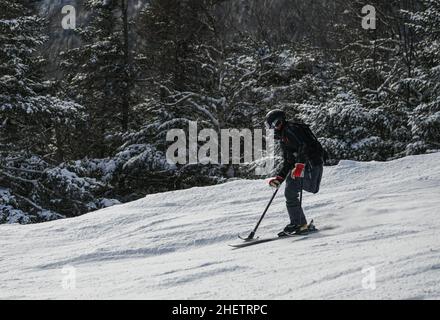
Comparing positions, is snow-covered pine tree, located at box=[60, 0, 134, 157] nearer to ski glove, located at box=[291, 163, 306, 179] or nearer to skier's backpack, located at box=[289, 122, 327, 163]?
skier's backpack, located at box=[289, 122, 327, 163]

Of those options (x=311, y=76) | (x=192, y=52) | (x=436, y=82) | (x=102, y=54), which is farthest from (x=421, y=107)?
(x=102, y=54)

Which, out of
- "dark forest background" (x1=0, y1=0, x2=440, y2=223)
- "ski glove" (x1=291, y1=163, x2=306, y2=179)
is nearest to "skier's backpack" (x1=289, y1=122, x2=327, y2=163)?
"ski glove" (x1=291, y1=163, x2=306, y2=179)

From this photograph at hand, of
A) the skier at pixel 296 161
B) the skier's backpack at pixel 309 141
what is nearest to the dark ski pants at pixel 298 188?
the skier at pixel 296 161

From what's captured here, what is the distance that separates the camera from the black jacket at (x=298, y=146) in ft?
27.6

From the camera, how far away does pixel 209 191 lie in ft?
39.1

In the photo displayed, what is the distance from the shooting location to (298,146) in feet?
27.7

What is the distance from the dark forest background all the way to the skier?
355 inches
